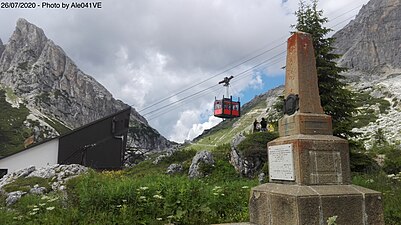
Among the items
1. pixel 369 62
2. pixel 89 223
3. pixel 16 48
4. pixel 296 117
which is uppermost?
pixel 16 48

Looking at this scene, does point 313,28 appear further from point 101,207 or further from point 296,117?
point 101,207

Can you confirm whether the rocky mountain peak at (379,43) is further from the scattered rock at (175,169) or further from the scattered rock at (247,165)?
A: the scattered rock at (247,165)

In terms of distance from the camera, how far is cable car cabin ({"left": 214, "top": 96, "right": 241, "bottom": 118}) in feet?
120

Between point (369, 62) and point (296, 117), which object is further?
point (369, 62)

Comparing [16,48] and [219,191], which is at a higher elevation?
[16,48]

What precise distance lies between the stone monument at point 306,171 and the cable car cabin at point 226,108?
→ 2897 centimetres

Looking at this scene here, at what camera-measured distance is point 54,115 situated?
138 metres

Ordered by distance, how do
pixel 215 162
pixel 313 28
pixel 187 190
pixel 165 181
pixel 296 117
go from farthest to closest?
pixel 215 162 → pixel 313 28 → pixel 165 181 → pixel 187 190 → pixel 296 117

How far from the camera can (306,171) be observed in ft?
20.7

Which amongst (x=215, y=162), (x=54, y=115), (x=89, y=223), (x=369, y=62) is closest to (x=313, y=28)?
(x=215, y=162)

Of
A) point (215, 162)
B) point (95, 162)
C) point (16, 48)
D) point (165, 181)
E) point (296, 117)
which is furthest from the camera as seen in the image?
point (16, 48)

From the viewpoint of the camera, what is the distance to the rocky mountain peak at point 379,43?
150500 millimetres

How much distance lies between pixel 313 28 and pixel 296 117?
35.9 ft

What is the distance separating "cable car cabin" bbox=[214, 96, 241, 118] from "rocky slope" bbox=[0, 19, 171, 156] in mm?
100269
